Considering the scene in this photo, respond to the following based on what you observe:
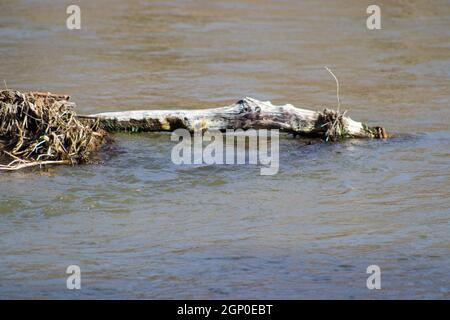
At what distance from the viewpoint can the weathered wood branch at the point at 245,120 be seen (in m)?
9.43

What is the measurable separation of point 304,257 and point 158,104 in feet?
17.0

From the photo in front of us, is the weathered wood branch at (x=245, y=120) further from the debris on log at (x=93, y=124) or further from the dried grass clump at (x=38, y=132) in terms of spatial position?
the dried grass clump at (x=38, y=132)

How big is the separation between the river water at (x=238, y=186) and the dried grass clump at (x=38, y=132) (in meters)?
0.19

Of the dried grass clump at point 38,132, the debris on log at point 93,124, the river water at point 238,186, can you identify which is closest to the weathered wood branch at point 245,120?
the debris on log at point 93,124

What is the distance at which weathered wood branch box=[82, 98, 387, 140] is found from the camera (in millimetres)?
9430

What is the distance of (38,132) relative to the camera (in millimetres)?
8797

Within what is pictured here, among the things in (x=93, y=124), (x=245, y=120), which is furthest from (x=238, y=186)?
(x=93, y=124)

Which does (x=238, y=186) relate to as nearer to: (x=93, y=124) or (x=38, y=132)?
(x=93, y=124)

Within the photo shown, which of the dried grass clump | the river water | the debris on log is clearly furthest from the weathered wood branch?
the dried grass clump
